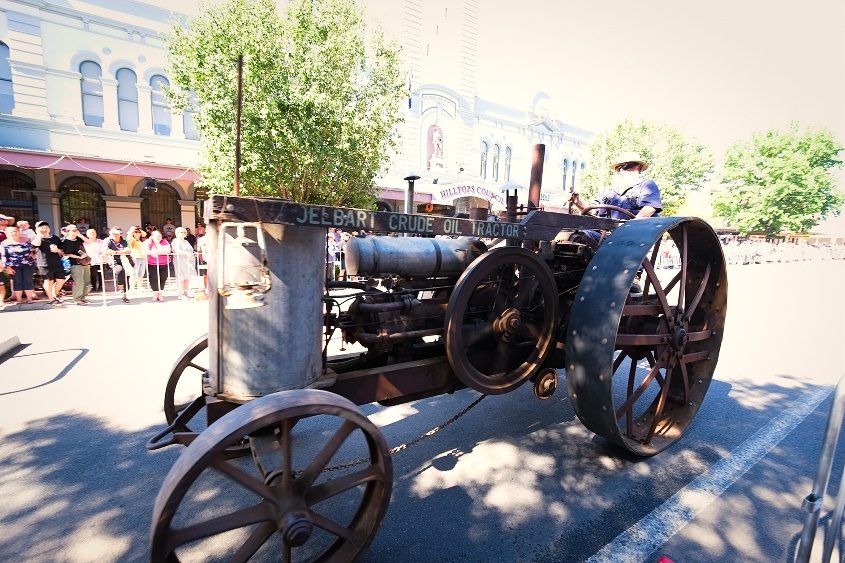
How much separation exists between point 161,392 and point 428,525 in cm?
322

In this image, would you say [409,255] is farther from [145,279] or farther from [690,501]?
[145,279]

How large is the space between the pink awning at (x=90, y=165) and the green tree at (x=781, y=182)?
133ft

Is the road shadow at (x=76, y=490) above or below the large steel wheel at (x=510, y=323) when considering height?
below

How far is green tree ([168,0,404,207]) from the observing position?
10.5m

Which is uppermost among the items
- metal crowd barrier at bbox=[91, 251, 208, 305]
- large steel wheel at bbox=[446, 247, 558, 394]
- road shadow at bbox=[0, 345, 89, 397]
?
large steel wheel at bbox=[446, 247, 558, 394]

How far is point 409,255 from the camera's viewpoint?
2705mm

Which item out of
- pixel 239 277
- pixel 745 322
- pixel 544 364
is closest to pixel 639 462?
pixel 544 364

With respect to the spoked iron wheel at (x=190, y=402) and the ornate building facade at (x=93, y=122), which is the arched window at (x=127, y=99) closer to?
the ornate building facade at (x=93, y=122)

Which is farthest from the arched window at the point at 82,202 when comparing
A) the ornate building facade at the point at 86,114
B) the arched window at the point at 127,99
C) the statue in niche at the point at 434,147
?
the statue in niche at the point at 434,147

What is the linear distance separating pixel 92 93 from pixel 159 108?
184cm

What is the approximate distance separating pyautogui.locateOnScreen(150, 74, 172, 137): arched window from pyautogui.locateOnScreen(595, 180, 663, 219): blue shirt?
617 inches

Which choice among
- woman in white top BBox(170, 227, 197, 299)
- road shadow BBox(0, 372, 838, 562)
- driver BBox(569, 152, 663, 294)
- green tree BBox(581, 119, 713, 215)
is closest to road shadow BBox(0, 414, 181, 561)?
road shadow BBox(0, 372, 838, 562)

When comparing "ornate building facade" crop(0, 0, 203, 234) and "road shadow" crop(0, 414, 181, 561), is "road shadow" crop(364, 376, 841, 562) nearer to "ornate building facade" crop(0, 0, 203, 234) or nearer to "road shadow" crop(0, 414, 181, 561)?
"road shadow" crop(0, 414, 181, 561)

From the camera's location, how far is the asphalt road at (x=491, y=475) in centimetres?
226
